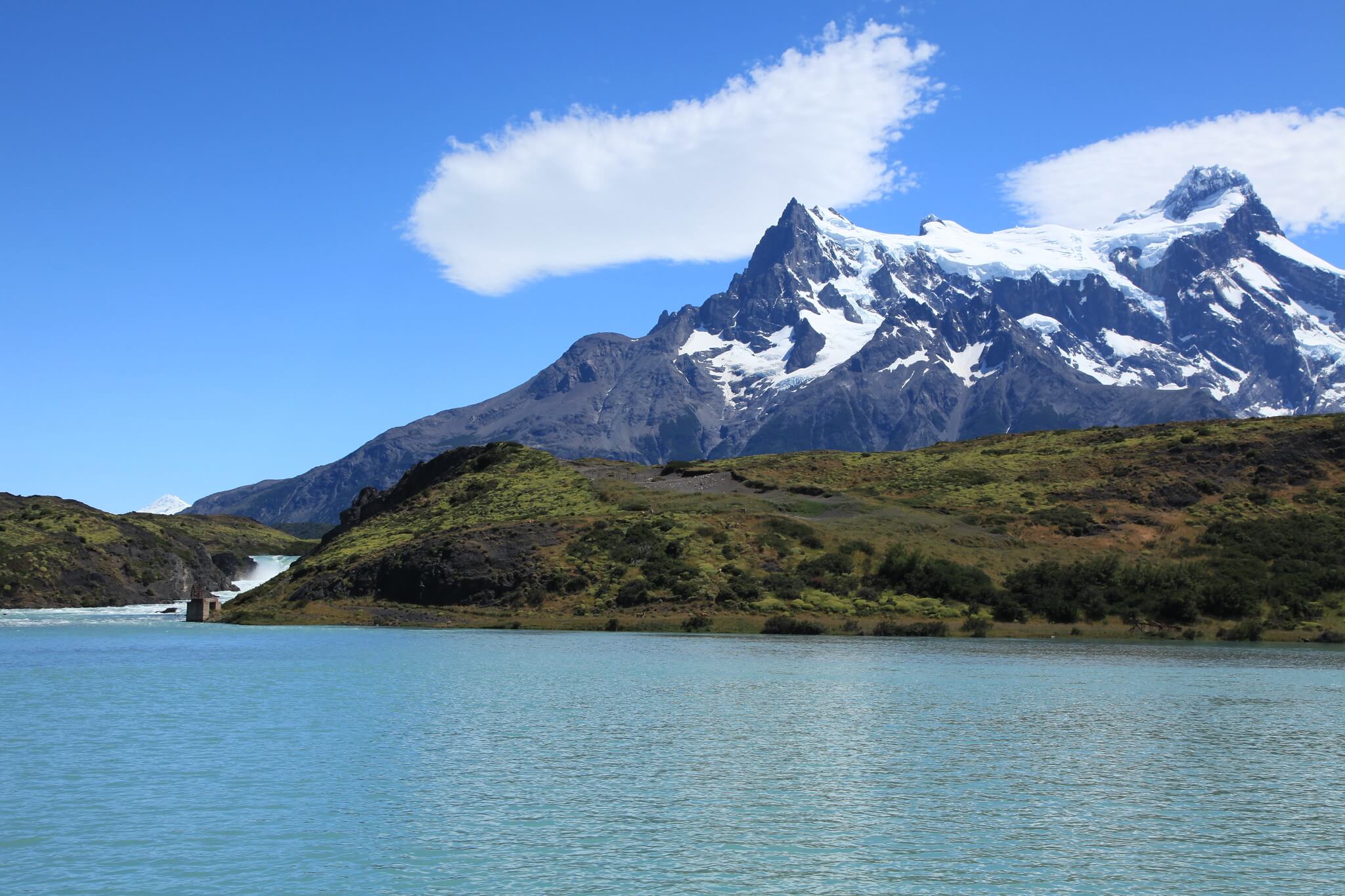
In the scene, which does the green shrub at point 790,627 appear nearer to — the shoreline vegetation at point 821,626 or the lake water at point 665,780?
the shoreline vegetation at point 821,626

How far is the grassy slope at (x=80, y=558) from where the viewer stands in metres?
144

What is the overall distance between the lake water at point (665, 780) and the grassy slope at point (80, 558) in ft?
300

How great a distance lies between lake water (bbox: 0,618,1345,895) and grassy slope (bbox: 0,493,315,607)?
3606 inches

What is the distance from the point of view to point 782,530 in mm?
112875

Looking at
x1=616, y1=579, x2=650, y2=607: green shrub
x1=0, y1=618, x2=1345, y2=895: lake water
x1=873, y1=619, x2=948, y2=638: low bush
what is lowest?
x1=0, y1=618, x2=1345, y2=895: lake water

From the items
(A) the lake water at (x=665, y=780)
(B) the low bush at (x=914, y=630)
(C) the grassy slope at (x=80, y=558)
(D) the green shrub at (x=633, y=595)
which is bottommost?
(A) the lake water at (x=665, y=780)

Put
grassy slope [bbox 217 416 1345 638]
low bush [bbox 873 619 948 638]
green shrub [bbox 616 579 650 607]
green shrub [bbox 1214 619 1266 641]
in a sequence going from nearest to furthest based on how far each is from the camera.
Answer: green shrub [bbox 1214 619 1266 641]
low bush [bbox 873 619 948 638]
green shrub [bbox 616 579 650 607]
grassy slope [bbox 217 416 1345 638]

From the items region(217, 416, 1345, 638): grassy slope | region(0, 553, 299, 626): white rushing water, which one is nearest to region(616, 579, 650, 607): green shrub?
region(217, 416, 1345, 638): grassy slope

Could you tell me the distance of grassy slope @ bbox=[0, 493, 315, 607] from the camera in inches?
5664

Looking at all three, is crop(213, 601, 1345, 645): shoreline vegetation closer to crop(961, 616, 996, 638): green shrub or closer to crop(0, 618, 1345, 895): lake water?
crop(961, 616, 996, 638): green shrub

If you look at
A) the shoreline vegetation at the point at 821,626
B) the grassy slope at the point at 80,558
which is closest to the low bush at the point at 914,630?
the shoreline vegetation at the point at 821,626

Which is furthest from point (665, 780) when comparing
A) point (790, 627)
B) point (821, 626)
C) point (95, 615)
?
point (95, 615)

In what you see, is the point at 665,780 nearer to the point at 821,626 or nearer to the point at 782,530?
the point at 821,626

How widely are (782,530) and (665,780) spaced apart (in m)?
80.8
